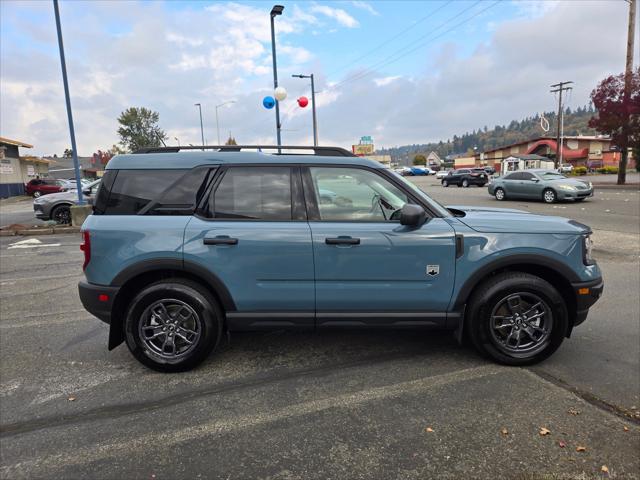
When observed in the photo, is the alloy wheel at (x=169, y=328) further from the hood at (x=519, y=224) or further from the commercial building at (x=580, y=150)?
the commercial building at (x=580, y=150)

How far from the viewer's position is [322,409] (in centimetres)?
302

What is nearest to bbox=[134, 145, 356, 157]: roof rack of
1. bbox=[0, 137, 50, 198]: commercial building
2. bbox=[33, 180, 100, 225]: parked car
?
bbox=[33, 180, 100, 225]: parked car

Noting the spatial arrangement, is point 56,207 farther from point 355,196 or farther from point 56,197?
point 355,196

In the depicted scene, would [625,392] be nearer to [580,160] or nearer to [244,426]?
[244,426]

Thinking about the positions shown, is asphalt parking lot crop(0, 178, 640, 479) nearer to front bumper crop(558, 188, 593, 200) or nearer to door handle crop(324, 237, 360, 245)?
door handle crop(324, 237, 360, 245)

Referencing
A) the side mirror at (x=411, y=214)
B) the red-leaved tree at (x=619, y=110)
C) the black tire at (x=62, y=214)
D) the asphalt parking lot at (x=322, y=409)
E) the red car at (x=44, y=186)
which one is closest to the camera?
the asphalt parking lot at (x=322, y=409)

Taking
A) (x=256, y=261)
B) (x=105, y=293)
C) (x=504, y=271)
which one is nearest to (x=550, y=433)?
(x=504, y=271)

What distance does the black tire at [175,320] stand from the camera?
3471mm

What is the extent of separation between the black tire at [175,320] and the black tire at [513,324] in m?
2.17

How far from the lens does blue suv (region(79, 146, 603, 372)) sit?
3.41 meters

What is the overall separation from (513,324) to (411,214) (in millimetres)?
1339

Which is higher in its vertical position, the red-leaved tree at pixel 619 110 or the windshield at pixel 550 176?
the red-leaved tree at pixel 619 110

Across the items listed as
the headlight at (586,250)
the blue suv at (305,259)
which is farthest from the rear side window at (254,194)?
the headlight at (586,250)

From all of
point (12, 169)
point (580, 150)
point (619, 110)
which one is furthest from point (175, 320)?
point (580, 150)
